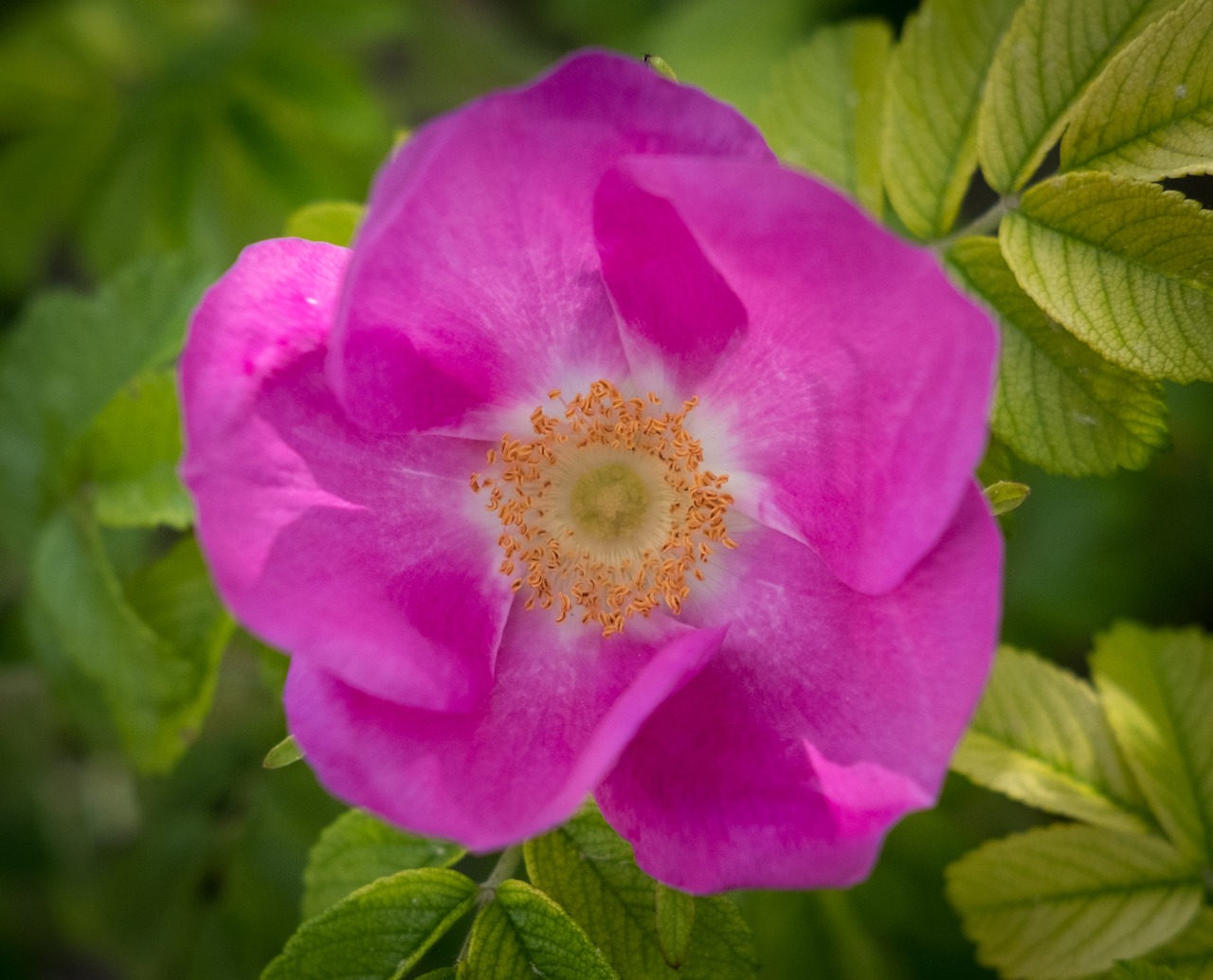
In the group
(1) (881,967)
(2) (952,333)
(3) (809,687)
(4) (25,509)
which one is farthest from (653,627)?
(4) (25,509)

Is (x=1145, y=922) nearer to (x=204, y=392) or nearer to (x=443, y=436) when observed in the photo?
(x=443, y=436)

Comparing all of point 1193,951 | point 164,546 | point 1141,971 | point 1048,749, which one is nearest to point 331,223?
point 1048,749

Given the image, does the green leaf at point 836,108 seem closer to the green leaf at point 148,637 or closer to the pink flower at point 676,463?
the pink flower at point 676,463

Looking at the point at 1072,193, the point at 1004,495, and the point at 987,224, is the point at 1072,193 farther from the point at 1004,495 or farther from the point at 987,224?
the point at 1004,495

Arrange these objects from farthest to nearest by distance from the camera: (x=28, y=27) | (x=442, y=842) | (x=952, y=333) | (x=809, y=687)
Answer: (x=28, y=27) < (x=442, y=842) < (x=809, y=687) < (x=952, y=333)

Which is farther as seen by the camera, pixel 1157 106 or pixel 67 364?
pixel 67 364

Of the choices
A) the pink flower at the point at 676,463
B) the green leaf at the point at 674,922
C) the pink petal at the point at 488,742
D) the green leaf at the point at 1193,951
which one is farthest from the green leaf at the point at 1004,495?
the green leaf at the point at 1193,951
